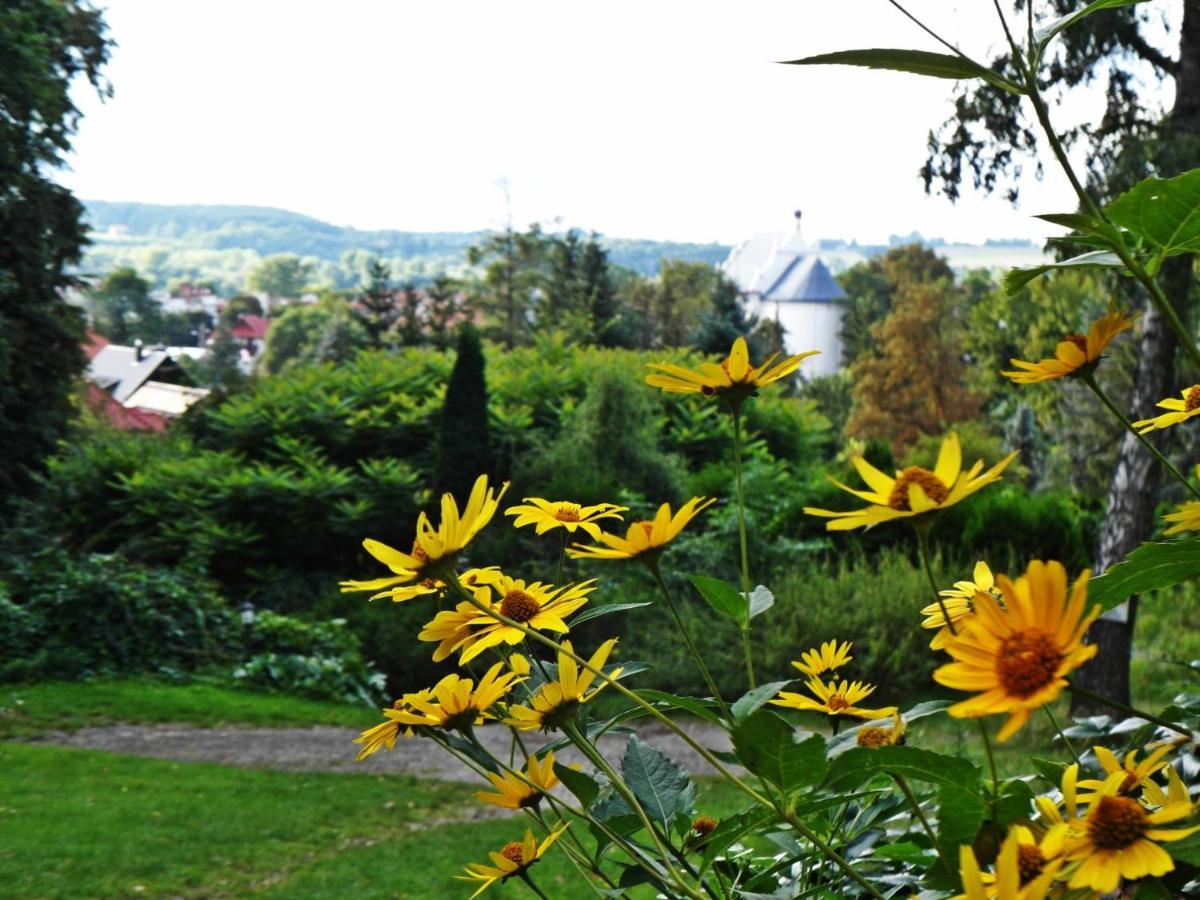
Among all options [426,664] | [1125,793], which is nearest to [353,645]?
[426,664]

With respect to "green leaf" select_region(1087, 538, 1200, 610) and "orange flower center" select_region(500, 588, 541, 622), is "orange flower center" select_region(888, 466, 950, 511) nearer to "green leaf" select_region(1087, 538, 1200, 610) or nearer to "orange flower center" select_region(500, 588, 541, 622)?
→ "green leaf" select_region(1087, 538, 1200, 610)

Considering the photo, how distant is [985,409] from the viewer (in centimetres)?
2397

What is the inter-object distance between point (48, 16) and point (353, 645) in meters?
7.03

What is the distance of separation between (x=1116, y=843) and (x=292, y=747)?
558 cm

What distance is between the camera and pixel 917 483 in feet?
1.74

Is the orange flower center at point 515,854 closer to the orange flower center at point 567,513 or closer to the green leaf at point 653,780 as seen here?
the green leaf at point 653,780

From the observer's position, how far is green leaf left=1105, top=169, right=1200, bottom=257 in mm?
605

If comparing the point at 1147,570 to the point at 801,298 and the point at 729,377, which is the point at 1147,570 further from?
the point at 801,298

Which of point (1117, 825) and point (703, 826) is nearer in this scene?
point (1117, 825)

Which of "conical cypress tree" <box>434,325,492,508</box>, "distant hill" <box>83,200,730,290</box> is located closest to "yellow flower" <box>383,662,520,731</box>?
"conical cypress tree" <box>434,325,492,508</box>

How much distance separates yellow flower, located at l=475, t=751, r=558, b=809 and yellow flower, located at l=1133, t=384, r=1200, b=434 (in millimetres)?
426

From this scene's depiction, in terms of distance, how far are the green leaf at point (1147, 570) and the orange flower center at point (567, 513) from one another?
1.09 feet

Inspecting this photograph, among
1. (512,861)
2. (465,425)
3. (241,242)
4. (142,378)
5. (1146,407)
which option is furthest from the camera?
(241,242)

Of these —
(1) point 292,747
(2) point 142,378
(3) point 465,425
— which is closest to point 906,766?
(1) point 292,747
